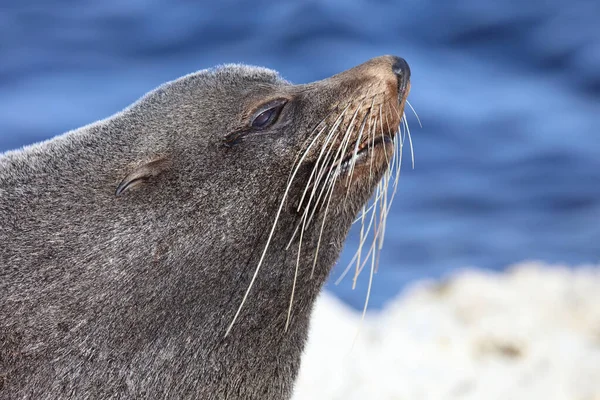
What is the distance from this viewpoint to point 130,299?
3.93 meters

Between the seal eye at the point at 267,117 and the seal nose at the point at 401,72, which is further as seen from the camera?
the seal nose at the point at 401,72

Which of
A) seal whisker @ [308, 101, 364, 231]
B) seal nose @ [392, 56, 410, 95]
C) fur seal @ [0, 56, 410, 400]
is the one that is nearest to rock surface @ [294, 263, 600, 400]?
fur seal @ [0, 56, 410, 400]

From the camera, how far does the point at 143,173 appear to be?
4121 mm

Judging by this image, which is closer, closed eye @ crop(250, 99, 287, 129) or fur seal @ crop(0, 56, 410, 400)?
fur seal @ crop(0, 56, 410, 400)

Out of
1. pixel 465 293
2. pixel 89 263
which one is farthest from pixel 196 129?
pixel 465 293

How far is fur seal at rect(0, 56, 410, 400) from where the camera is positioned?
3.89 m

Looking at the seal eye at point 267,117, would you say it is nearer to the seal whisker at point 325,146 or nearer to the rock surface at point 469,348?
the seal whisker at point 325,146

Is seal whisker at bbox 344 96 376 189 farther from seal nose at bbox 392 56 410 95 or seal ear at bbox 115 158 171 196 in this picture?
seal ear at bbox 115 158 171 196

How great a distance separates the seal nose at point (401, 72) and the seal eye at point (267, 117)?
70 cm

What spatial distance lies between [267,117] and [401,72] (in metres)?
0.83

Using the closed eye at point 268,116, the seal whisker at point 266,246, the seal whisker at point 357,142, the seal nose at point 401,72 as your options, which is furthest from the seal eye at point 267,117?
the seal nose at point 401,72

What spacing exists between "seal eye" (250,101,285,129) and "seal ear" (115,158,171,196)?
1.74 ft

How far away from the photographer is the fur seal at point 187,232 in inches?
153

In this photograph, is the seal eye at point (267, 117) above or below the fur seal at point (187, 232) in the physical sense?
above
